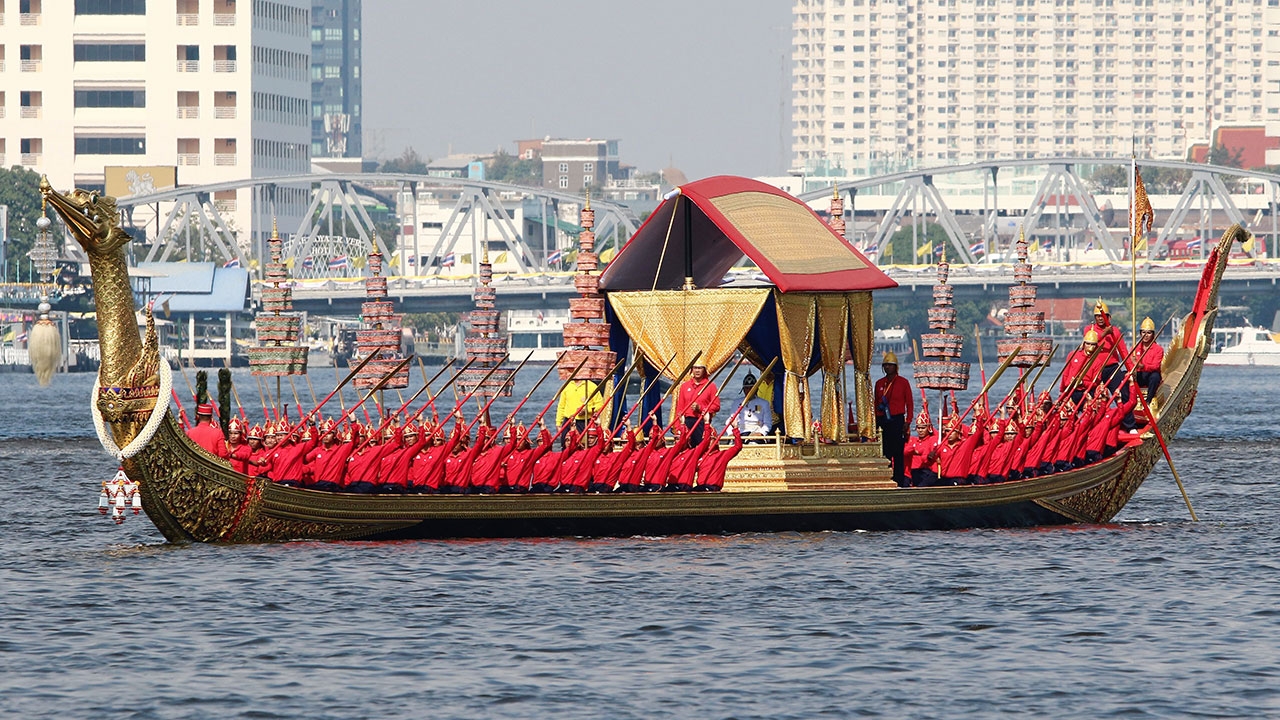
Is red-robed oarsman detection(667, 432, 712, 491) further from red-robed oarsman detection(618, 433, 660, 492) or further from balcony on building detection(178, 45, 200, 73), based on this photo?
balcony on building detection(178, 45, 200, 73)

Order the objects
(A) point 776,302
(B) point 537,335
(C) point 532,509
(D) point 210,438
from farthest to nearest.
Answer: (B) point 537,335
(A) point 776,302
(C) point 532,509
(D) point 210,438

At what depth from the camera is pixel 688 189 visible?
31.7 m

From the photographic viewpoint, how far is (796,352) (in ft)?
101

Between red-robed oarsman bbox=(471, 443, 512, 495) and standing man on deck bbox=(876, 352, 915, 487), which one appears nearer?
red-robed oarsman bbox=(471, 443, 512, 495)

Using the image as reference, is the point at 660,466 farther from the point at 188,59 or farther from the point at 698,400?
the point at 188,59

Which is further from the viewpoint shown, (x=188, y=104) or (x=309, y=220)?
(x=188, y=104)

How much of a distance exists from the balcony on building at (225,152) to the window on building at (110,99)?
241 inches

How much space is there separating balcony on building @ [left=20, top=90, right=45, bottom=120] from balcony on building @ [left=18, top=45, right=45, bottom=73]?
164 cm

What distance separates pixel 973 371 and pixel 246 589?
126888 millimetres

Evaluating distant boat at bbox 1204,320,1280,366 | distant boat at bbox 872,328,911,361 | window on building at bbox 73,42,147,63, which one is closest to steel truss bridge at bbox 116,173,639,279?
window on building at bbox 73,42,147,63

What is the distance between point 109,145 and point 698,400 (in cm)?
12988

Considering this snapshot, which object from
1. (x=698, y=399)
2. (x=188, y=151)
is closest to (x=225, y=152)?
(x=188, y=151)

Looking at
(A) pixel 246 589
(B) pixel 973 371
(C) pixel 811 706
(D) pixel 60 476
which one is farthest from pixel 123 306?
(B) pixel 973 371

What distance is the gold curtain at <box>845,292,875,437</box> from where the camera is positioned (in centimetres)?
3158
